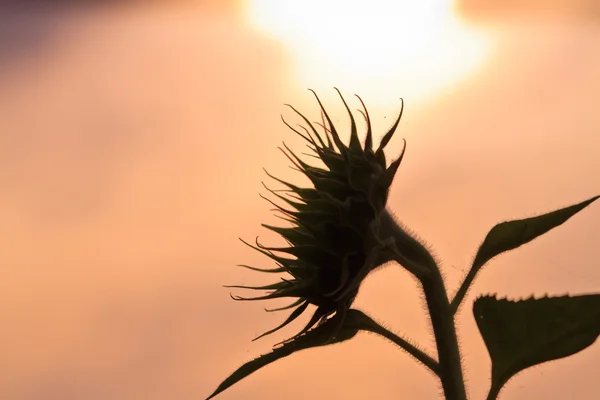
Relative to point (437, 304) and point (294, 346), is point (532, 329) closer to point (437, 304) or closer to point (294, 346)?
point (437, 304)

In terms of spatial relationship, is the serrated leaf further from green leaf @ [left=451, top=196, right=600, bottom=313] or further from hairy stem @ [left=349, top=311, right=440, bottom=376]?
hairy stem @ [left=349, top=311, right=440, bottom=376]

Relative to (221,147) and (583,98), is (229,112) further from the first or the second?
(583,98)

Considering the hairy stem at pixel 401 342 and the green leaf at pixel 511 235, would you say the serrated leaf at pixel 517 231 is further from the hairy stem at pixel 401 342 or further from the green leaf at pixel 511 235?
the hairy stem at pixel 401 342

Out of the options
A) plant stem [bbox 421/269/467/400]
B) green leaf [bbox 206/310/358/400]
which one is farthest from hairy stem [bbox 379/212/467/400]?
green leaf [bbox 206/310/358/400]

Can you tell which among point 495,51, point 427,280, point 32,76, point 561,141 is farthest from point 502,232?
point 32,76

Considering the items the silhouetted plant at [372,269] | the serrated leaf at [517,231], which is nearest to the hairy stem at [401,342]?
the silhouetted plant at [372,269]

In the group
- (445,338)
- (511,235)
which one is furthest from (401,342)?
(511,235)
